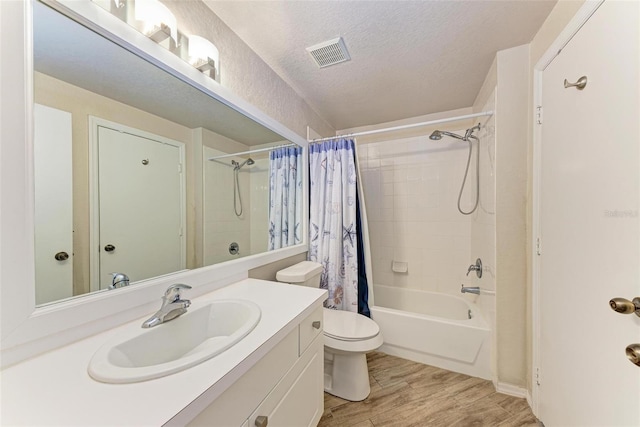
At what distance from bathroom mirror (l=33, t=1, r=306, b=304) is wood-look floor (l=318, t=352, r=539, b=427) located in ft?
3.97

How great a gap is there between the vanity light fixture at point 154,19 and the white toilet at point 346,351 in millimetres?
1354

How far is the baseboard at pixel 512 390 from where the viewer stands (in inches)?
56.8

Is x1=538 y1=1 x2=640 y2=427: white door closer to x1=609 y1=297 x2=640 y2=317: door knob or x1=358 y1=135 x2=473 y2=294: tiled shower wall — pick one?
x1=609 y1=297 x2=640 y2=317: door knob

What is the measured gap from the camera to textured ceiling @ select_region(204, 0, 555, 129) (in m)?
1.20

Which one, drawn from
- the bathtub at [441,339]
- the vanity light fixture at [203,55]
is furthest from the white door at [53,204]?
the bathtub at [441,339]

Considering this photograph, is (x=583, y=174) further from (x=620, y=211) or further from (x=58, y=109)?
(x=58, y=109)

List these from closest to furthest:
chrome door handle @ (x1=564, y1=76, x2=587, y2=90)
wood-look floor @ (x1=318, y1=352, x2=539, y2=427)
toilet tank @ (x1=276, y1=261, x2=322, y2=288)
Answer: chrome door handle @ (x1=564, y1=76, x2=587, y2=90) → wood-look floor @ (x1=318, y1=352, x2=539, y2=427) → toilet tank @ (x1=276, y1=261, x2=322, y2=288)

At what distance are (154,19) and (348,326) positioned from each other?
1.89 meters

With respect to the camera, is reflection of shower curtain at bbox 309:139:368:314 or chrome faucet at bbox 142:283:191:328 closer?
chrome faucet at bbox 142:283:191:328

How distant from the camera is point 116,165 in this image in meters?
0.86

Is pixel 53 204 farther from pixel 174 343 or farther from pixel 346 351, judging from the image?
pixel 346 351

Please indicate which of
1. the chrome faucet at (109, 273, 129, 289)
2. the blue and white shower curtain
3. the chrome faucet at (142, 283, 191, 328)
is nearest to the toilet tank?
the blue and white shower curtain

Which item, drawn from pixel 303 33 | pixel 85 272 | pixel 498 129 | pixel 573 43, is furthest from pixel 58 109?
pixel 498 129

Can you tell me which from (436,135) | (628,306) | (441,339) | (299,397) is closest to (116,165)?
(299,397)
